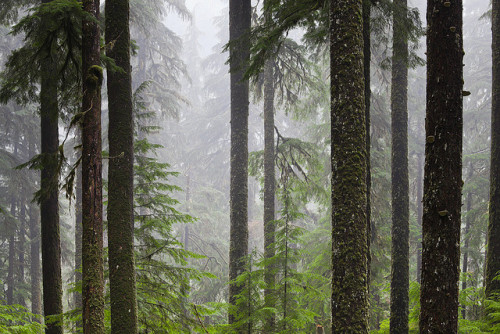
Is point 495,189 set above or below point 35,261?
above

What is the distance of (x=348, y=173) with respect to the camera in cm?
498

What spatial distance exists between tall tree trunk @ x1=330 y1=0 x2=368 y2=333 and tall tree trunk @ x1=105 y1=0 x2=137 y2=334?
3.14 meters

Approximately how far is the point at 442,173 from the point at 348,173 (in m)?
1.12

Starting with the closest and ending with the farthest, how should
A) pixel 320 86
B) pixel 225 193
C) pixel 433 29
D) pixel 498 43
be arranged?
1. pixel 433 29
2. pixel 498 43
3. pixel 320 86
4. pixel 225 193

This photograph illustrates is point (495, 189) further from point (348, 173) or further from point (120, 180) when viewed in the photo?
point (120, 180)

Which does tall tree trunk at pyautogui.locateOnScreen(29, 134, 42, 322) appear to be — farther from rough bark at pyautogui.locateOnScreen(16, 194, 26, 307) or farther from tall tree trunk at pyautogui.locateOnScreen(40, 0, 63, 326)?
tall tree trunk at pyautogui.locateOnScreen(40, 0, 63, 326)

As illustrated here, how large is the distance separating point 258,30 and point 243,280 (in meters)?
4.83

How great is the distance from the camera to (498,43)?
31.0 feet

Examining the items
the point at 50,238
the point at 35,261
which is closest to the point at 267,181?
the point at 50,238

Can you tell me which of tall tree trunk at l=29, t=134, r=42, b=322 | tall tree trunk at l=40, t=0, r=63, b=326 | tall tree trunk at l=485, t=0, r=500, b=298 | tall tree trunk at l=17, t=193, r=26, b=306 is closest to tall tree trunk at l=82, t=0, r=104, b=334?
tall tree trunk at l=40, t=0, r=63, b=326

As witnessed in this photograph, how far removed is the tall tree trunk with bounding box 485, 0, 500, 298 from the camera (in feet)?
29.2

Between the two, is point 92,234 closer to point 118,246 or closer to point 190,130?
point 118,246

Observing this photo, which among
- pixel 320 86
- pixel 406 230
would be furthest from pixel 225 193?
pixel 406 230

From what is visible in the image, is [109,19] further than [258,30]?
No
